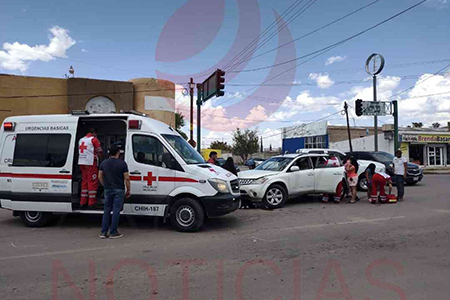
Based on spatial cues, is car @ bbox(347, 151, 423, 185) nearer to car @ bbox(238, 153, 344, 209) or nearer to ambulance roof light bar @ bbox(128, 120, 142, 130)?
car @ bbox(238, 153, 344, 209)

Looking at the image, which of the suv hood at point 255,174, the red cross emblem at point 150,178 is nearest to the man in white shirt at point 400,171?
the suv hood at point 255,174

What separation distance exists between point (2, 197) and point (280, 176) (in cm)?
703

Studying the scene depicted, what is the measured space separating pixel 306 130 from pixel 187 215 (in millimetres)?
46855

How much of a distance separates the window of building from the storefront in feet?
111

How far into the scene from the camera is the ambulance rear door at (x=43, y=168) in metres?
7.54

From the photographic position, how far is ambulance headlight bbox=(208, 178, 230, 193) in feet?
23.1

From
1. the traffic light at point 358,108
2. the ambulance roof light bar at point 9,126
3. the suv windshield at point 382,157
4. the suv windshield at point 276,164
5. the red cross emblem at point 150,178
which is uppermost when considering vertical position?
the traffic light at point 358,108

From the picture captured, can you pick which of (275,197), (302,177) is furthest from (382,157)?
(275,197)

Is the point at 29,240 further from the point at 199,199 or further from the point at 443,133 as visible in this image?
the point at 443,133

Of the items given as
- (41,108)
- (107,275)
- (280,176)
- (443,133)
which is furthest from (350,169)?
(443,133)

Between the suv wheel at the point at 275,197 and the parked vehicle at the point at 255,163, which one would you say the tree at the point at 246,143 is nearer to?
the parked vehicle at the point at 255,163

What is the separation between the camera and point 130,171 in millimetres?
7312

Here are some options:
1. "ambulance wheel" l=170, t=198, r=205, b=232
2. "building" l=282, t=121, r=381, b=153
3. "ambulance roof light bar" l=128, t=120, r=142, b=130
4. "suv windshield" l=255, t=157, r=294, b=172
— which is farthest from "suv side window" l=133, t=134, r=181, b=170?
"building" l=282, t=121, r=381, b=153

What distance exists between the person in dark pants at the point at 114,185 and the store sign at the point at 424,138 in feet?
109
